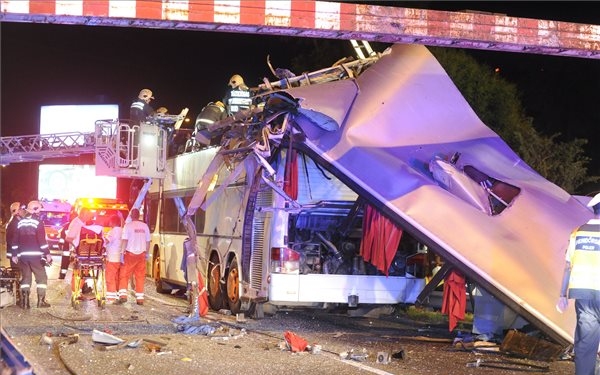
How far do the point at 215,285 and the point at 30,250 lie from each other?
10.2 feet

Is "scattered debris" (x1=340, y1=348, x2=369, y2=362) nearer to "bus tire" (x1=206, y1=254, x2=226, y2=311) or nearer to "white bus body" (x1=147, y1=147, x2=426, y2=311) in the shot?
"white bus body" (x1=147, y1=147, x2=426, y2=311)

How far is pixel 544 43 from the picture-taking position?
9.31 metres

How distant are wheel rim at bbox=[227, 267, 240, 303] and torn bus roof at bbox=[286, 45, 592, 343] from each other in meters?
3.31

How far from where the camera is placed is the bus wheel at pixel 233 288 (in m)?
13.9

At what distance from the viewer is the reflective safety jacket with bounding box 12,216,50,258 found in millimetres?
14859

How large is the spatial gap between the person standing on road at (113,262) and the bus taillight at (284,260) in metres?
4.60

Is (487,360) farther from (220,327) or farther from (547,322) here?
(220,327)

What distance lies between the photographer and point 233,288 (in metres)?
14.1

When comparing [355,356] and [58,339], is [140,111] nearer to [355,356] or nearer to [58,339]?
[58,339]

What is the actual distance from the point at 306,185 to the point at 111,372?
182 inches

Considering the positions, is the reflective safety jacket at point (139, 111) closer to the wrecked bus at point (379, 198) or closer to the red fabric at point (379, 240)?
the wrecked bus at point (379, 198)

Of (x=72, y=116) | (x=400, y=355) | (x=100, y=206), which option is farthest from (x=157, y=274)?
(x=72, y=116)

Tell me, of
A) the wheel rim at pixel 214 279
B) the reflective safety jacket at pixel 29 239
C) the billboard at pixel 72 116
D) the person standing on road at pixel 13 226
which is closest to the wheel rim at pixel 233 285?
the wheel rim at pixel 214 279

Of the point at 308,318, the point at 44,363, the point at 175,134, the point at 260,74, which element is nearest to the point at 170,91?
the point at 260,74
